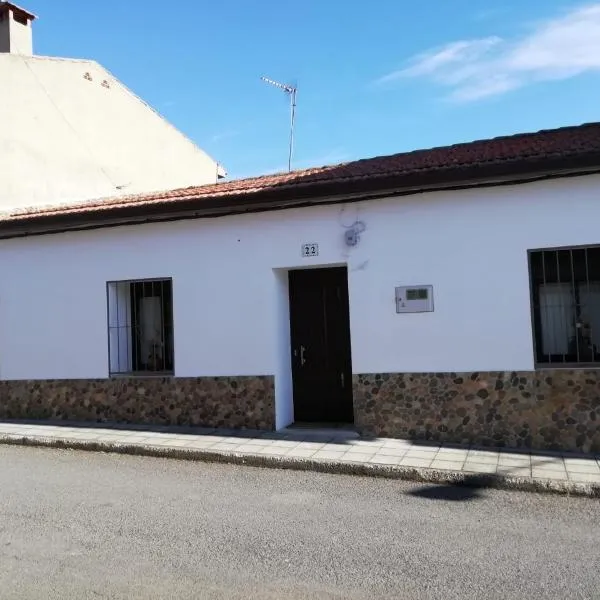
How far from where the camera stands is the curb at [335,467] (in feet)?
17.5

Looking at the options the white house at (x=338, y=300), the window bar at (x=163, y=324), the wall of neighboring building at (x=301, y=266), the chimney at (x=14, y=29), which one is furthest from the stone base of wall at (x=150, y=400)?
the chimney at (x=14, y=29)

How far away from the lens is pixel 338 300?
802 centimetres

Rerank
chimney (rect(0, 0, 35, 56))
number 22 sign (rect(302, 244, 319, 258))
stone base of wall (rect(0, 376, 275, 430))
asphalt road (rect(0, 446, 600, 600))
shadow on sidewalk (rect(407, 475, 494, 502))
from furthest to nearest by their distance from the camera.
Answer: chimney (rect(0, 0, 35, 56)) → stone base of wall (rect(0, 376, 275, 430)) → number 22 sign (rect(302, 244, 319, 258)) → shadow on sidewalk (rect(407, 475, 494, 502)) → asphalt road (rect(0, 446, 600, 600))

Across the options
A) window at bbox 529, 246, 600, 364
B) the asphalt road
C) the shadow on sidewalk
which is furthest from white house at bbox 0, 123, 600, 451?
the asphalt road

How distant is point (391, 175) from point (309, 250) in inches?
55.3

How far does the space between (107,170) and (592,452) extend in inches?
463

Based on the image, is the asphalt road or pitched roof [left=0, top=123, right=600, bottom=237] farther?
pitched roof [left=0, top=123, right=600, bottom=237]

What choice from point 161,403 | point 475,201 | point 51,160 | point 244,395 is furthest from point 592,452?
point 51,160

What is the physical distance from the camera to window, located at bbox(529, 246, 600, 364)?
6.62 m

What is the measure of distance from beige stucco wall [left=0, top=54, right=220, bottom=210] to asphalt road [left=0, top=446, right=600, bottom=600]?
815 centimetres

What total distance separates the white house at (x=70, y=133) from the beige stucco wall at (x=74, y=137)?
0.8 inches

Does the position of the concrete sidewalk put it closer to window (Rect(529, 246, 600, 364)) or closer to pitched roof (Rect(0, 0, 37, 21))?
window (Rect(529, 246, 600, 364))

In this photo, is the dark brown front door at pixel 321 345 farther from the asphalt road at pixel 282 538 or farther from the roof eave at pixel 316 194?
the asphalt road at pixel 282 538

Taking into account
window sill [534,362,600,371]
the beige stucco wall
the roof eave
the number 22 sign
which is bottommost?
window sill [534,362,600,371]
